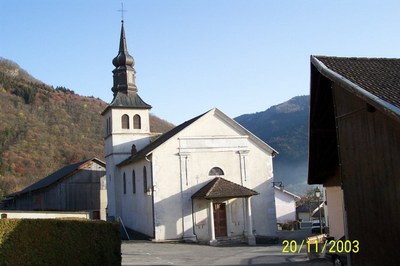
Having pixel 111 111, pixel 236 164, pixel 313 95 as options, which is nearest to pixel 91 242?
pixel 313 95

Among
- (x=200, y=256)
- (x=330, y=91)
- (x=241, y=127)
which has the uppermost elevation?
(x=241, y=127)

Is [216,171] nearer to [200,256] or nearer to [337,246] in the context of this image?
[200,256]

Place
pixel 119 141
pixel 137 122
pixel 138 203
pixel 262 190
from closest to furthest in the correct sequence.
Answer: pixel 262 190 → pixel 138 203 → pixel 119 141 → pixel 137 122

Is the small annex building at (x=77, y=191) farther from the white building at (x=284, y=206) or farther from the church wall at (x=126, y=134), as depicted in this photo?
the white building at (x=284, y=206)

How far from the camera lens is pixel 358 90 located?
9672 mm

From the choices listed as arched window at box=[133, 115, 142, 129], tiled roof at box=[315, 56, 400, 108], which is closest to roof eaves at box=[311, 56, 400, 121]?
tiled roof at box=[315, 56, 400, 108]

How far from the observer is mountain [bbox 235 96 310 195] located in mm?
136625

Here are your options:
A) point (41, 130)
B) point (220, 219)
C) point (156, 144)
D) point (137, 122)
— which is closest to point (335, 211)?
point (220, 219)

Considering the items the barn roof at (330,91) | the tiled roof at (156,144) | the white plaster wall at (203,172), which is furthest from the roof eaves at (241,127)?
the barn roof at (330,91)

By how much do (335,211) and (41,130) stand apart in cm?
7370

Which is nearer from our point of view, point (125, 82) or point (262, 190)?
point (262, 190)

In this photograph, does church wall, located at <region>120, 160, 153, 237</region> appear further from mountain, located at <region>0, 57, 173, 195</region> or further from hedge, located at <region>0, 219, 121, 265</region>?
mountain, located at <region>0, 57, 173, 195</region>

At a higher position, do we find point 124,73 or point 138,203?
point 124,73

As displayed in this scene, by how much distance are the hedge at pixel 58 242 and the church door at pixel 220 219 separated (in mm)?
14980
